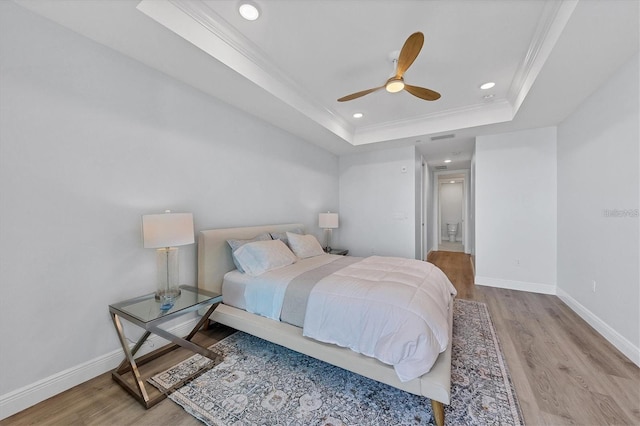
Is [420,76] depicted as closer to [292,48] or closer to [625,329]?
[292,48]

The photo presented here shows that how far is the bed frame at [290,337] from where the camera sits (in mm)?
1430

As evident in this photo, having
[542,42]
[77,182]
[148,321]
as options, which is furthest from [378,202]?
[77,182]

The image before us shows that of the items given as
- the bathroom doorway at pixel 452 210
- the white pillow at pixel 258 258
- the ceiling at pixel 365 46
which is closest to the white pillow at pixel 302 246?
the white pillow at pixel 258 258

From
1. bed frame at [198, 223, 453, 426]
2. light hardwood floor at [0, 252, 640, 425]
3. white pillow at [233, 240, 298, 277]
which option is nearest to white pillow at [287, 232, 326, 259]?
bed frame at [198, 223, 453, 426]

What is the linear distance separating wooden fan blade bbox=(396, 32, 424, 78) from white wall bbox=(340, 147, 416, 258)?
9.54 ft

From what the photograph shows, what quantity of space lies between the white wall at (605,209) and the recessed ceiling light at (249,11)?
310 centimetres

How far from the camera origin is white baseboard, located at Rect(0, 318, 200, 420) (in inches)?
59.5

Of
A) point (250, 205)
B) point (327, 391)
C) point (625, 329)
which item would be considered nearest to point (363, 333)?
point (327, 391)

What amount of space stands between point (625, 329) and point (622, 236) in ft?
2.66

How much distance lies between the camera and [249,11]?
188 centimetres

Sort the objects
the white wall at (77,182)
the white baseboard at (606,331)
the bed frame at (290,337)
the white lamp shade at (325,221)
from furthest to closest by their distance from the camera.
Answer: the white lamp shade at (325,221) → the white baseboard at (606,331) → the white wall at (77,182) → the bed frame at (290,337)

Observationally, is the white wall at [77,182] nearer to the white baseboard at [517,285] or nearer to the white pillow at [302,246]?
the white pillow at [302,246]

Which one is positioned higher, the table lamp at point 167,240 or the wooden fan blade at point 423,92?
the wooden fan blade at point 423,92

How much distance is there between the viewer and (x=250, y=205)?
3271 mm
